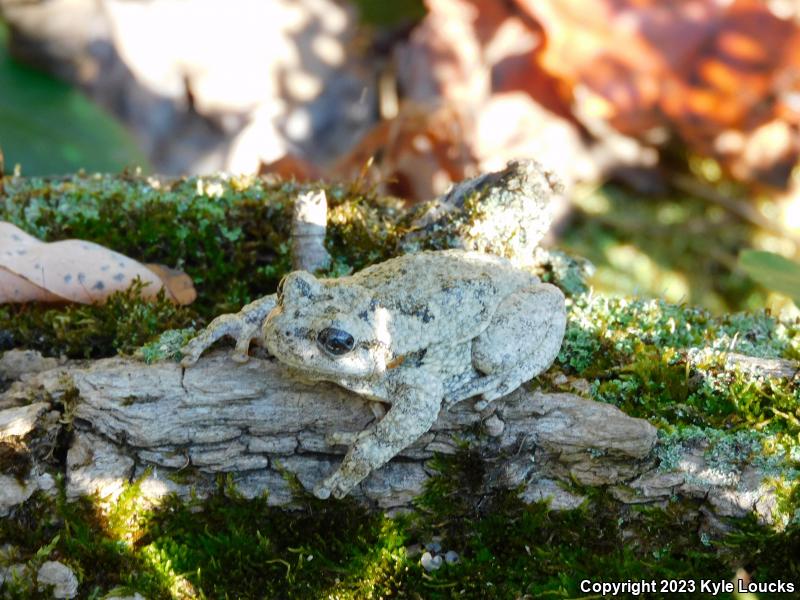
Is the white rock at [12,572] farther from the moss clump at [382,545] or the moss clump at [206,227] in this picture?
the moss clump at [206,227]

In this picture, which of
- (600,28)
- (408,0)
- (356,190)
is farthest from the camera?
(408,0)

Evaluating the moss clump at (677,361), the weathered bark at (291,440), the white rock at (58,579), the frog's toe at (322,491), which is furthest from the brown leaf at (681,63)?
the white rock at (58,579)

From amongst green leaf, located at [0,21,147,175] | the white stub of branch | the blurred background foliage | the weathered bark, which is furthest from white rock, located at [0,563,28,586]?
the blurred background foliage

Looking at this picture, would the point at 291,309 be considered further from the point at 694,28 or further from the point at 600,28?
the point at 694,28

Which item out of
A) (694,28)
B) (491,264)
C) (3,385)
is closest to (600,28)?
(694,28)

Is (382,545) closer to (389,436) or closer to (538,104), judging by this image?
(389,436)

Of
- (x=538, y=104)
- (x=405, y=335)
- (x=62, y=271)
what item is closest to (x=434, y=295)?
(x=405, y=335)
